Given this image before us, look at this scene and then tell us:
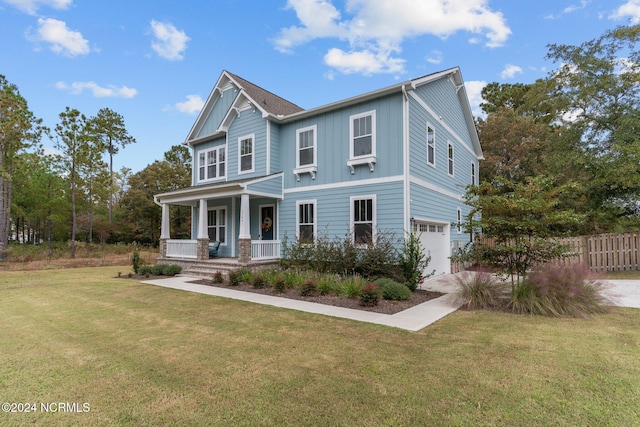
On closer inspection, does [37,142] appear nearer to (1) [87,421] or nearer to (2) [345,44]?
(2) [345,44]

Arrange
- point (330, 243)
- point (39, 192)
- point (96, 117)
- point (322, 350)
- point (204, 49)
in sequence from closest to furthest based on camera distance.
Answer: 1. point (322, 350)
2. point (330, 243)
3. point (204, 49)
4. point (39, 192)
5. point (96, 117)

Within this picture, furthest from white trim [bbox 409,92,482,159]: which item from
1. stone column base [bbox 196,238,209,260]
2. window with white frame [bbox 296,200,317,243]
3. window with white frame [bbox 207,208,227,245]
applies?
stone column base [bbox 196,238,209,260]

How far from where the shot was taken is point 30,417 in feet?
9.27

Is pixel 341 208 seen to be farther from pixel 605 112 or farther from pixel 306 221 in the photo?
pixel 605 112

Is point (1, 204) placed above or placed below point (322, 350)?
above

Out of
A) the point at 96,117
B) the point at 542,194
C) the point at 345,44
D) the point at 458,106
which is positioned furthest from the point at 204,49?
the point at 96,117

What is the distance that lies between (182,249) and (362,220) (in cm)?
866

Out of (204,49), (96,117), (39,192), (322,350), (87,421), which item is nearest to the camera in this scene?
(87,421)

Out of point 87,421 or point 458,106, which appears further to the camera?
point 458,106

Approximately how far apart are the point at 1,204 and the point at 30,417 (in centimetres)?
2344

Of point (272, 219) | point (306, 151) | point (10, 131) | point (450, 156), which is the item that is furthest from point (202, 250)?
point (10, 131)

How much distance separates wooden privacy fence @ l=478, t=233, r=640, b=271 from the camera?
12711mm

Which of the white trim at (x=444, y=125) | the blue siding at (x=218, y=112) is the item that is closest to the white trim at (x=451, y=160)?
the white trim at (x=444, y=125)

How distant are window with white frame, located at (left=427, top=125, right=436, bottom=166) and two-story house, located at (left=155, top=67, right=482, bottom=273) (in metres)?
0.04
